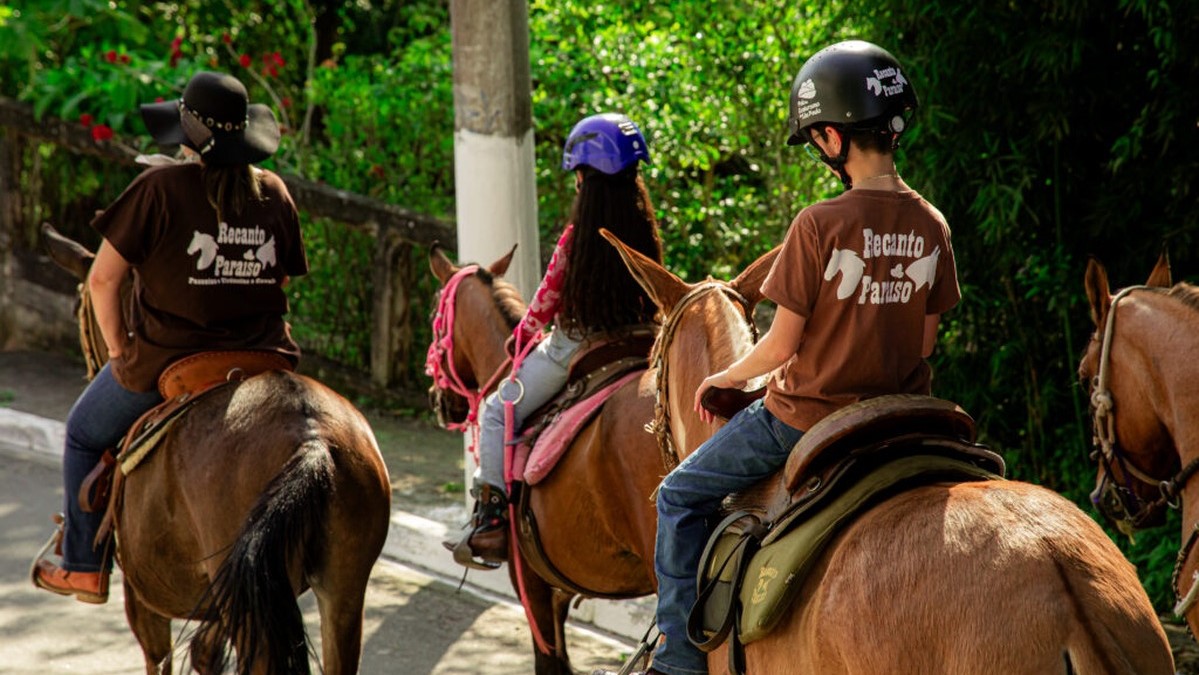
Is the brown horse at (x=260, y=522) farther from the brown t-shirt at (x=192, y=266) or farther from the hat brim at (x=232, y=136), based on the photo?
the hat brim at (x=232, y=136)

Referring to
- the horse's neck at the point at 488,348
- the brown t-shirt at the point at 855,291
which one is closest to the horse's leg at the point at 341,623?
the horse's neck at the point at 488,348

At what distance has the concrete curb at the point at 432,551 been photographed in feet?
22.6

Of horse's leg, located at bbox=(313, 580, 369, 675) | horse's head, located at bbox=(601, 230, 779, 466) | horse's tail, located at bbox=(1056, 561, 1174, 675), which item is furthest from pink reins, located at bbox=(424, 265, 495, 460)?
horse's tail, located at bbox=(1056, 561, 1174, 675)

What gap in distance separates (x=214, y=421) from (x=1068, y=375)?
4230 mm

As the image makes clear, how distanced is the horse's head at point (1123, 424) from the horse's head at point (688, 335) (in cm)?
110

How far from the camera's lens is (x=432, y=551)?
7832 millimetres

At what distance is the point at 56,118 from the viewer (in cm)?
1180

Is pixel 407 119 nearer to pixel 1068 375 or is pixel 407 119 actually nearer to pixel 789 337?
pixel 1068 375

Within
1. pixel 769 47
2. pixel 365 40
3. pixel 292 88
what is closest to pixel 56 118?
pixel 292 88

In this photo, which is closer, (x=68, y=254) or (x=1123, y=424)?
(x=1123, y=424)

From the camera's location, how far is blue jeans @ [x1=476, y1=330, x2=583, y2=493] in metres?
5.44

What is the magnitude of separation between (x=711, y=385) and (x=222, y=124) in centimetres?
227

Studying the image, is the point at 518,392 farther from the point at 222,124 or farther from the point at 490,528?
the point at 222,124

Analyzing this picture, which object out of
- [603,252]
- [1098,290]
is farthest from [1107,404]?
[603,252]
